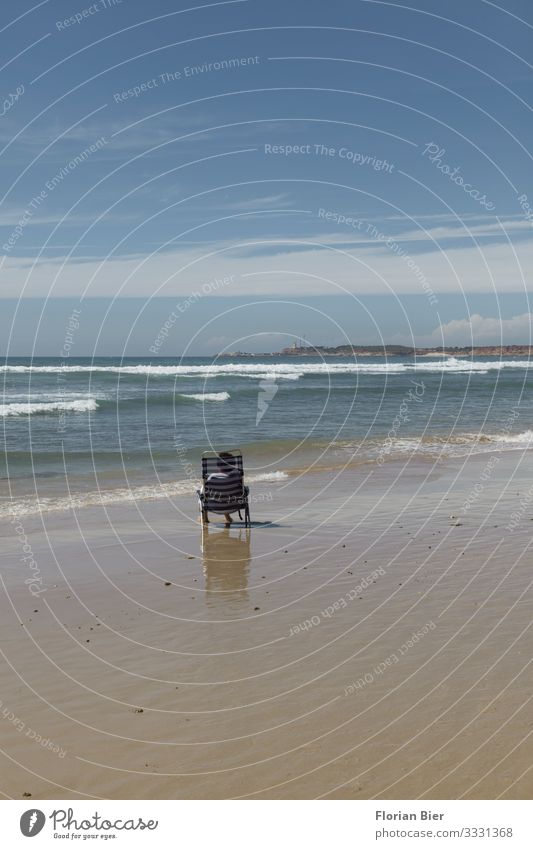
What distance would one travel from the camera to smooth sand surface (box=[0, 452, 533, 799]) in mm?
4898

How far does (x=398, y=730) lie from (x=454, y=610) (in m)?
2.72

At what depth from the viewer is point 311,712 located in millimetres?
5672

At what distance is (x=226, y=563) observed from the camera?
34.1 ft

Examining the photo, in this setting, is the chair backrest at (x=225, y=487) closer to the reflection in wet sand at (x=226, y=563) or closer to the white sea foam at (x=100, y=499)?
the reflection in wet sand at (x=226, y=563)

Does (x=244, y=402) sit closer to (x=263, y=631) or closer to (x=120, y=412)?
(x=120, y=412)

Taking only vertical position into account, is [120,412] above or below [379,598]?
above

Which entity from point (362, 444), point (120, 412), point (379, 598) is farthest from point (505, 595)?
point (120, 412)

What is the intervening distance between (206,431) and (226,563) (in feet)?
62.1

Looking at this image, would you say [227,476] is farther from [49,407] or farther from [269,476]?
[49,407]

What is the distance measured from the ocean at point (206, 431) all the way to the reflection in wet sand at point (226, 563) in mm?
4332

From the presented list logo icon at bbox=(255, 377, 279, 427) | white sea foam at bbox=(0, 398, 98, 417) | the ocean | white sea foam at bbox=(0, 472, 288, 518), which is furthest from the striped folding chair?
white sea foam at bbox=(0, 398, 98, 417)

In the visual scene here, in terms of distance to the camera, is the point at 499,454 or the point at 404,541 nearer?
the point at 404,541
